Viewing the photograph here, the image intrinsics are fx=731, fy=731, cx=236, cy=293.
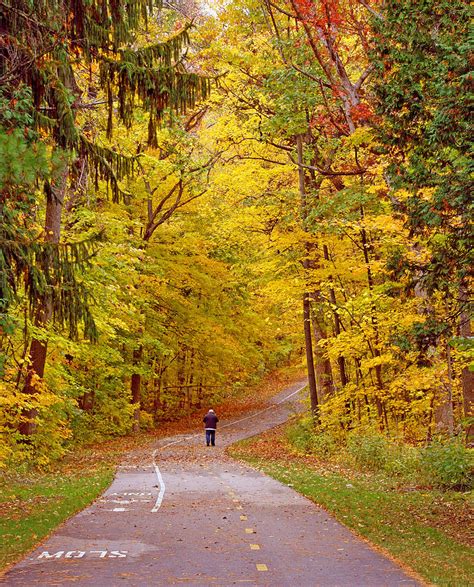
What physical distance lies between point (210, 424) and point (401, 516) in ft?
61.4

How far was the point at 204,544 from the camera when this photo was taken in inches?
434

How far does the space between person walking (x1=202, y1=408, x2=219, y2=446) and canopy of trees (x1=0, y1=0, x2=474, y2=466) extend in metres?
4.80

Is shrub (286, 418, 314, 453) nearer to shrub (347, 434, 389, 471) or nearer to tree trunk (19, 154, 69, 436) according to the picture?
shrub (347, 434, 389, 471)

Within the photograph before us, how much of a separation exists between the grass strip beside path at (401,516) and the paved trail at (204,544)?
0.38 metres

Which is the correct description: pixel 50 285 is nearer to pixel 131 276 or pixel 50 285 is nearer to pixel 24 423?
pixel 24 423

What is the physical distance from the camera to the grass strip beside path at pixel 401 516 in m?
9.65

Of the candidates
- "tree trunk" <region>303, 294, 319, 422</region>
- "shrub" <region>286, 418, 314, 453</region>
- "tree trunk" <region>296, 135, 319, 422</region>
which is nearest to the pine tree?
"tree trunk" <region>296, 135, 319, 422</region>

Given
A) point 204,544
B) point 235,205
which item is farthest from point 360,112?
point 235,205

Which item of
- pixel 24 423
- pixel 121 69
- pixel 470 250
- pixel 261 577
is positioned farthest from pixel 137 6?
pixel 24 423

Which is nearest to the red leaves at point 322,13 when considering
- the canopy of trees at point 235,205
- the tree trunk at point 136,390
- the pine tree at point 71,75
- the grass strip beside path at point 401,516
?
the canopy of trees at point 235,205

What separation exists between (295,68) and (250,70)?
7.32m

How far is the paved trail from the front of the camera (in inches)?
349

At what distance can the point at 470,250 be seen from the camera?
12305 mm

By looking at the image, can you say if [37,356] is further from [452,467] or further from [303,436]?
[303,436]
